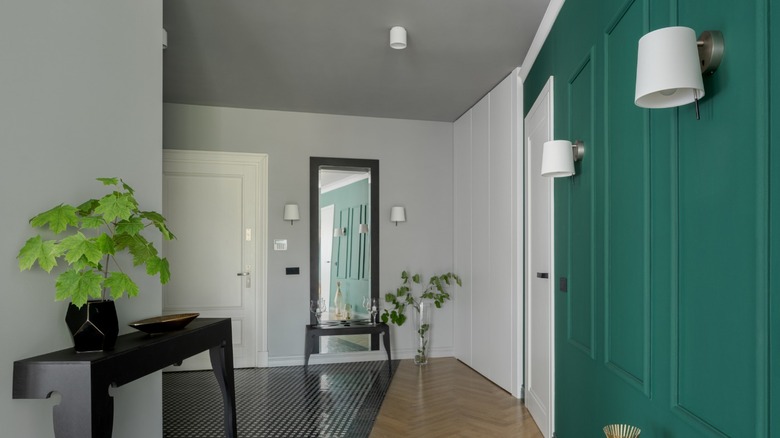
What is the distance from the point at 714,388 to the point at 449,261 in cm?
449

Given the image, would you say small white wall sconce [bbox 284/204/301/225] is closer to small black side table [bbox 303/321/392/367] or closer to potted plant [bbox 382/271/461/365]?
small black side table [bbox 303/321/392/367]

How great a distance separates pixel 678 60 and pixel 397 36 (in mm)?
2394

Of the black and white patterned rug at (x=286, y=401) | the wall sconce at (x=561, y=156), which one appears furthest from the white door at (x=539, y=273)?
the black and white patterned rug at (x=286, y=401)

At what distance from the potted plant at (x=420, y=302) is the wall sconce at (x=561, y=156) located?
124 inches

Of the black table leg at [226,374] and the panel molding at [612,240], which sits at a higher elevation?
the panel molding at [612,240]

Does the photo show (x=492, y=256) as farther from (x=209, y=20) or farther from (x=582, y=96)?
(x=209, y=20)

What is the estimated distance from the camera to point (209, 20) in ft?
10.7

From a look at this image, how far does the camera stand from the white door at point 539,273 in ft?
10.1

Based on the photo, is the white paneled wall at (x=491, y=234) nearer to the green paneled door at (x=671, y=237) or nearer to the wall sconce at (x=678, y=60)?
the green paneled door at (x=671, y=237)

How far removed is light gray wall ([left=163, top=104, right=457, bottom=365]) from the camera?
5285 millimetres

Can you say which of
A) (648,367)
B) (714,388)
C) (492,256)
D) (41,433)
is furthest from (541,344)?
(41,433)

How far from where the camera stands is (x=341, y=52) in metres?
3.82

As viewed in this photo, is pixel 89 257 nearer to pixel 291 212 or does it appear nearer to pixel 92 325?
pixel 92 325

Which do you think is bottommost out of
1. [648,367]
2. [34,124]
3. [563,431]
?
[563,431]
